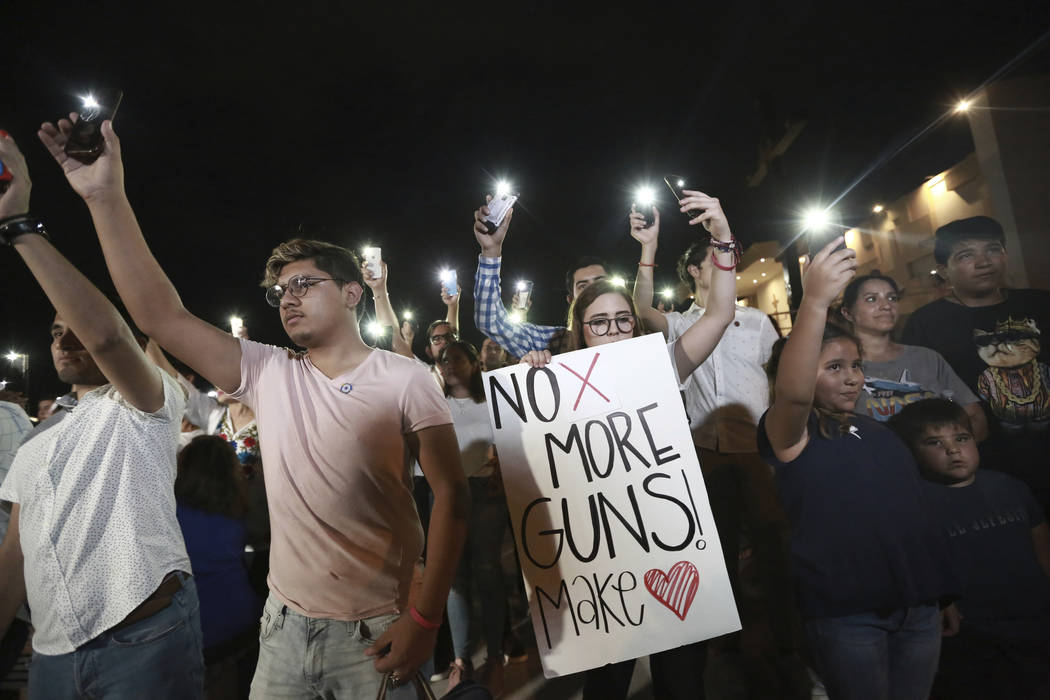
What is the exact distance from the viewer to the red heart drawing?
191 centimetres

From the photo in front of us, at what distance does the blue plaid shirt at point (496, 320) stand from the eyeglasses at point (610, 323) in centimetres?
63

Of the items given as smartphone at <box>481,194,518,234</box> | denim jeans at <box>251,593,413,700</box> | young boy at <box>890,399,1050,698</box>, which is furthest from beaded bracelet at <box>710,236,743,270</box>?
denim jeans at <box>251,593,413,700</box>

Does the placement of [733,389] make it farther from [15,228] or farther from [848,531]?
[15,228]

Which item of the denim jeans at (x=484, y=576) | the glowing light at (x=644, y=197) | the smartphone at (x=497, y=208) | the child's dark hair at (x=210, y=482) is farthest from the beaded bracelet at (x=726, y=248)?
the child's dark hair at (x=210, y=482)

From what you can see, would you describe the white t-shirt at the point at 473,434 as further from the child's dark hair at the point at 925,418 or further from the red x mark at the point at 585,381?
the child's dark hair at the point at 925,418

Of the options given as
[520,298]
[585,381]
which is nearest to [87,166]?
[585,381]

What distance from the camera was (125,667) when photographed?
1588mm

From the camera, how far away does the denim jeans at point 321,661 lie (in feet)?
4.68

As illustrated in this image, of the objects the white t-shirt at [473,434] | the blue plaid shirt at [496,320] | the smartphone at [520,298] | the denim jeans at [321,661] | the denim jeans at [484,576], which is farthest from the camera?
the smartphone at [520,298]

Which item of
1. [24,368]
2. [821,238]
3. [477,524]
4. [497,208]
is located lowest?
[477,524]

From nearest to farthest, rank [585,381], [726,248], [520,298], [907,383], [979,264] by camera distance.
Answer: [585,381] → [726,248] → [907,383] → [979,264] → [520,298]

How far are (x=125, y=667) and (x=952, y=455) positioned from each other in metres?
3.33

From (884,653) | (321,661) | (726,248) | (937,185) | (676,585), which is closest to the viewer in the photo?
(321,661)

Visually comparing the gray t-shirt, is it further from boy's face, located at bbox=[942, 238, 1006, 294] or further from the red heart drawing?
the red heart drawing
